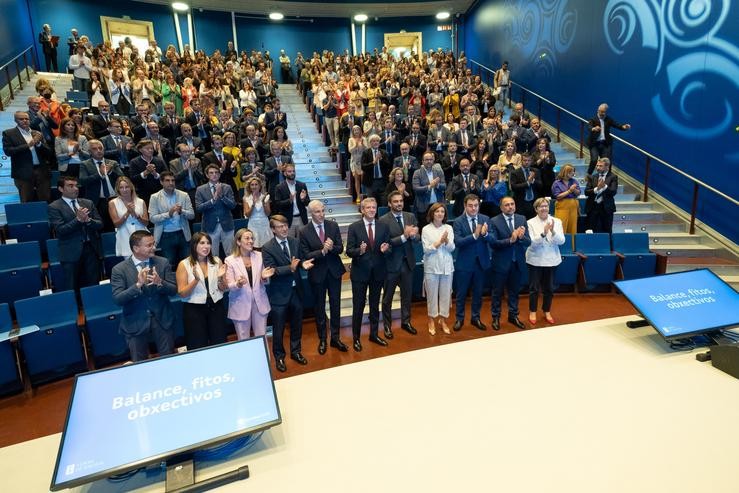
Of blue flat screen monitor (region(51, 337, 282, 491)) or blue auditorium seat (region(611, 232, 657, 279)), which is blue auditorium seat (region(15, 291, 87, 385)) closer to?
blue flat screen monitor (region(51, 337, 282, 491))

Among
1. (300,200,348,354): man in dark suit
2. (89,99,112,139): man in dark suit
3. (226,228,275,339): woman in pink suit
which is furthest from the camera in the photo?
(89,99,112,139): man in dark suit

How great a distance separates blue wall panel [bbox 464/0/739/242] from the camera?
702cm

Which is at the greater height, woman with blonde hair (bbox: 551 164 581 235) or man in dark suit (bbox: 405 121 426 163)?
man in dark suit (bbox: 405 121 426 163)

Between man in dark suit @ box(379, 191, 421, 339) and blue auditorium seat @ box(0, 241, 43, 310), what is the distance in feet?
13.1

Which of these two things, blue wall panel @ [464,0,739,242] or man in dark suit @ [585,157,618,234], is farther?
blue wall panel @ [464,0,739,242]

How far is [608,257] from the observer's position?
6379 millimetres

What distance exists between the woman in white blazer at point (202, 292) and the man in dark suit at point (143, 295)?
13 centimetres

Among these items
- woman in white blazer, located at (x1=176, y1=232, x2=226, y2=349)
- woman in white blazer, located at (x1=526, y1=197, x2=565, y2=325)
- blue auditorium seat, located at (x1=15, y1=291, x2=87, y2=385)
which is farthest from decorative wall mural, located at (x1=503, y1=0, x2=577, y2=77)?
blue auditorium seat, located at (x1=15, y1=291, x2=87, y2=385)

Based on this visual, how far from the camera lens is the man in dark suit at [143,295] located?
3.58m

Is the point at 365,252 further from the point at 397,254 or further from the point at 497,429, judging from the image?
the point at 497,429

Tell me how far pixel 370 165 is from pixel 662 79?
18.7 ft

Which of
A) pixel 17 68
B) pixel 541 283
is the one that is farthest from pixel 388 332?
pixel 17 68

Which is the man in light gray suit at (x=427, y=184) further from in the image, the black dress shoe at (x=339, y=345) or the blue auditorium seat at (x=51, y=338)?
the blue auditorium seat at (x=51, y=338)

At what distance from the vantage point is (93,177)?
572 centimetres
